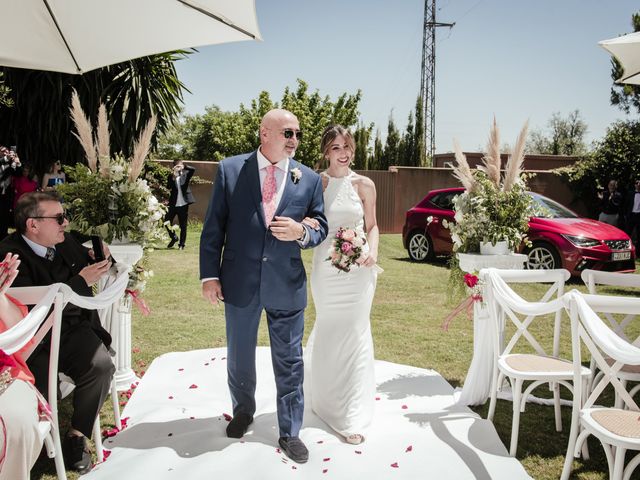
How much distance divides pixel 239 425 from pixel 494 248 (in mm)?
2473

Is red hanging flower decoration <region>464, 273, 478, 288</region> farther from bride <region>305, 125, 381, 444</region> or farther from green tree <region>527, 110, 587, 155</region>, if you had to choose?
green tree <region>527, 110, 587, 155</region>

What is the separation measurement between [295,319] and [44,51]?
2683 millimetres

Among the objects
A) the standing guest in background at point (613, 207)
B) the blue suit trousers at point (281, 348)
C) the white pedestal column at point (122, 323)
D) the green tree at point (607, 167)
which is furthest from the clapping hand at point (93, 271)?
the green tree at point (607, 167)

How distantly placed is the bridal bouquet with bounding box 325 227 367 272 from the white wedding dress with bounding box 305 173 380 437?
0.35 ft

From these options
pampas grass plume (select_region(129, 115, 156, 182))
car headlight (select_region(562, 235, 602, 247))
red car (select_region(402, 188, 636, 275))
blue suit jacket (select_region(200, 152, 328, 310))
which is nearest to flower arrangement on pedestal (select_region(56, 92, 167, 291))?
pampas grass plume (select_region(129, 115, 156, 182))

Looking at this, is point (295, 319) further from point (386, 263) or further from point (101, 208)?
point (386, 263)

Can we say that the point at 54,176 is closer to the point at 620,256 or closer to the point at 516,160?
the point at 516,160

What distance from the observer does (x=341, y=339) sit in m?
4.00

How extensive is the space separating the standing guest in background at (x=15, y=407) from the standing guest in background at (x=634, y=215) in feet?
47.6

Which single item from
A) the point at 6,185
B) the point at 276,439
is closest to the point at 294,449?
the point at 276,439

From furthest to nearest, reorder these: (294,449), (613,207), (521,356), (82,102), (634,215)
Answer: (613,207), (634,215), (82,102), (521,356), (294,449)

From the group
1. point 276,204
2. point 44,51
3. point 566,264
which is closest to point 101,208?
point 44,51

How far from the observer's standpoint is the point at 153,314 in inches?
279

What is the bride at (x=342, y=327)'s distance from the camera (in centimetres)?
396
